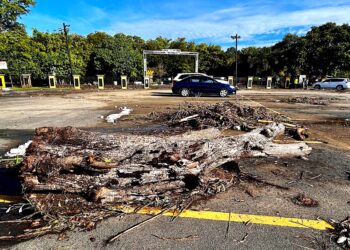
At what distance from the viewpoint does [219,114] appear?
24.1 ft

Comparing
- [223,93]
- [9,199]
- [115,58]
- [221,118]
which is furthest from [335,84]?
[9,199]

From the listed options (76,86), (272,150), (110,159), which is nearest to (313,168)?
(272,150)

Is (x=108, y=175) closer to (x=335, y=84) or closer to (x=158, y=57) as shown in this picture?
(x=335, y=84)

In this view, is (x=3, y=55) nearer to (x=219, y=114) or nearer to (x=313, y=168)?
(x=219, y=114)

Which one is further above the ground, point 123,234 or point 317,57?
point 317,57

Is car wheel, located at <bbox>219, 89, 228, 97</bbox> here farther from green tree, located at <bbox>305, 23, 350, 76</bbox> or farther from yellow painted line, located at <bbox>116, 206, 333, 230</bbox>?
green tree, located at <bbox>305, 23, 350, 76</bbox>

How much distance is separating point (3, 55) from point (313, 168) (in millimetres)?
36547

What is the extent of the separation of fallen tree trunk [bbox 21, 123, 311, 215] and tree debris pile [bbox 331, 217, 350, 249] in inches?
51.7

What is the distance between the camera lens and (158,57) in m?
47.3

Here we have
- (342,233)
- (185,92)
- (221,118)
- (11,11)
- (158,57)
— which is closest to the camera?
(342,233)

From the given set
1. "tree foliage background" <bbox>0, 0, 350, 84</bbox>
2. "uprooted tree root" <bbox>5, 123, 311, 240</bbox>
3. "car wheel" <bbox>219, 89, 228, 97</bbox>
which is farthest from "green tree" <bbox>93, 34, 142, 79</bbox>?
"uprooted tree root" <bbox>5, 123, 311, 240</bbox>

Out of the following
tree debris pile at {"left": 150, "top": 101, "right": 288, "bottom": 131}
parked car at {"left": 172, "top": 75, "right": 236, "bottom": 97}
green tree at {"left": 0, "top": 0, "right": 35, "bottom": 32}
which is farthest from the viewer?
green tree at {"left": 0, "top": 0, "right": 35, "bottom": 32}

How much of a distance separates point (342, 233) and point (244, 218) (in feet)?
3.08

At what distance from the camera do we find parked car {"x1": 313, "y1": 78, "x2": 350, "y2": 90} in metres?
29.0
